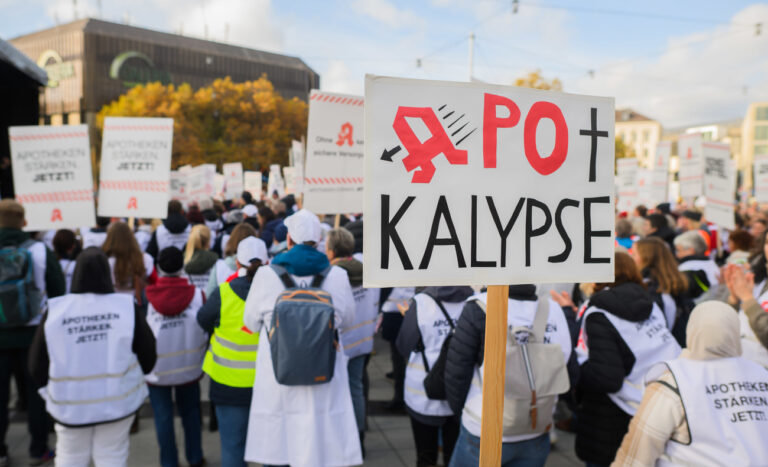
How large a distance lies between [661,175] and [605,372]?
31.0 feet

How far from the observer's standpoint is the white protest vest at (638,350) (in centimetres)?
292

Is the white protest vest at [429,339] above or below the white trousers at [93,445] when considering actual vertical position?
above

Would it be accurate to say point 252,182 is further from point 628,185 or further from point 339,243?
point 339,243

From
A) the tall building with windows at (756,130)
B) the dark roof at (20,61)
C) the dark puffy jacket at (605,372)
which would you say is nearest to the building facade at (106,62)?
the dark roof at (20,61)

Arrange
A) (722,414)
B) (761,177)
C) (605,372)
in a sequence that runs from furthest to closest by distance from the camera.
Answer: (761,177) < (605,372) < (722,414)

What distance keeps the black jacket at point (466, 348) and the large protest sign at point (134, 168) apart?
3.80 meters

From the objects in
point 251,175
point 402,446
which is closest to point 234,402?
point 402,446

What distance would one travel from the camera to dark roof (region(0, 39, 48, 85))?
545 centimetres

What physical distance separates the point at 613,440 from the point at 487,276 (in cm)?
184

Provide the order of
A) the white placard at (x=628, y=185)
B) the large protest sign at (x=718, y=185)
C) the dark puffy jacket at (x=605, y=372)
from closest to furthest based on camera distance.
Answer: the dark puffy jacket at (x=605, y=372) < the large protest sign at (x=718, y=185) < the white placard at (x=628, y=185)

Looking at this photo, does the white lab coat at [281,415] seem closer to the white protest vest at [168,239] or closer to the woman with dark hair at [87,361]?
the woman with dark hair at [87,361]

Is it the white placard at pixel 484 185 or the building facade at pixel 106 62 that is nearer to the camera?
the white placard at pixel 484 185

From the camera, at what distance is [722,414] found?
202 centimetres

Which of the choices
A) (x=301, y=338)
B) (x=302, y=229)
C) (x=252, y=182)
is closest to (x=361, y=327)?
(x=302, y=229)
